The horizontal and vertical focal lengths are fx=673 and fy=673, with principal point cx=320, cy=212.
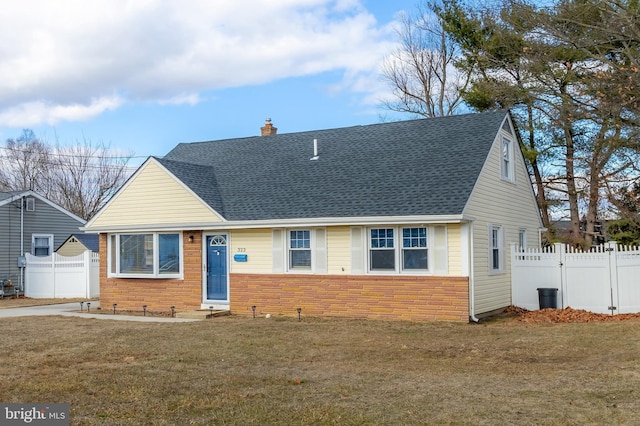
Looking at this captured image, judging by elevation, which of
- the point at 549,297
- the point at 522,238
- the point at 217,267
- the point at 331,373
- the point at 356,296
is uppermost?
the point at 522,238

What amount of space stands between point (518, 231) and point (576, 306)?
11.6 feet

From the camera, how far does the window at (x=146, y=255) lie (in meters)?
20.3

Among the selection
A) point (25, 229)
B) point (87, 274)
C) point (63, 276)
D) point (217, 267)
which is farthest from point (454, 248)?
point (25, 229)

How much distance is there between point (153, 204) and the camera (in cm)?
2044

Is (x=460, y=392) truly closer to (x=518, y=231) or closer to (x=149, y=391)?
(x=149, y=391)

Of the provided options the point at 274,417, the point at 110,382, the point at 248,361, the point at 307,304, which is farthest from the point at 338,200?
the point at 274,417

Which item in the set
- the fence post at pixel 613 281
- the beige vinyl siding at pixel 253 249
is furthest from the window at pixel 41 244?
the fence post at pixel 613 281

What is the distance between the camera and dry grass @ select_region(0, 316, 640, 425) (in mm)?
7488

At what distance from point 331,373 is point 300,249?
8.69m

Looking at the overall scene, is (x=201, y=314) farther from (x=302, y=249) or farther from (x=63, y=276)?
(x=63, y=276)

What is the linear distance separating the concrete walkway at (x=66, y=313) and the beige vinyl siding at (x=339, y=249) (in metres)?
4.04

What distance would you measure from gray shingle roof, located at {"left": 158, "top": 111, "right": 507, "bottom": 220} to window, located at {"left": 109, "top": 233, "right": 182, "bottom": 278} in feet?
6.32

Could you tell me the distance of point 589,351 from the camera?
11.8 meters

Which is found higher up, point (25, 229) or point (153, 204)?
point (153, 204)
